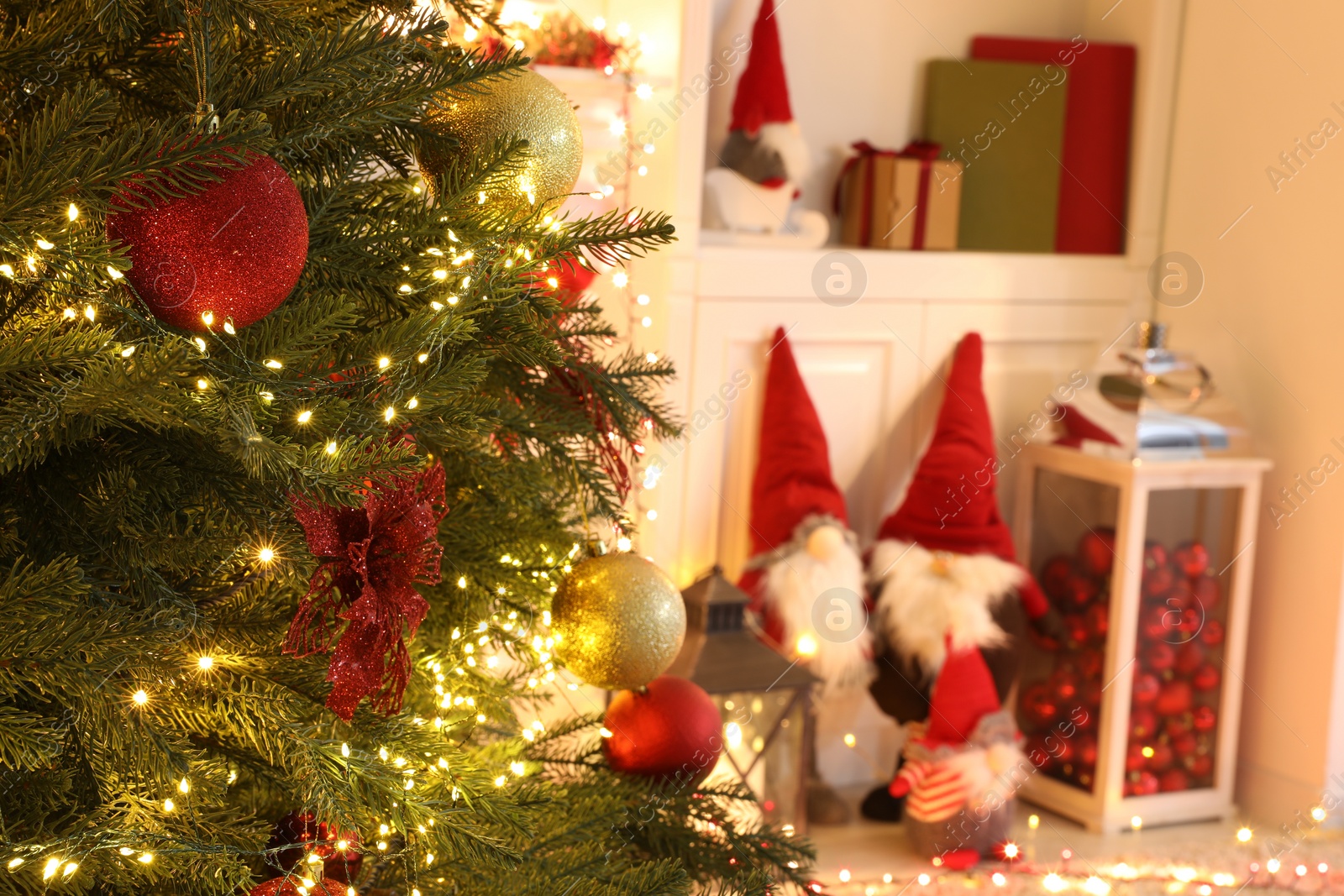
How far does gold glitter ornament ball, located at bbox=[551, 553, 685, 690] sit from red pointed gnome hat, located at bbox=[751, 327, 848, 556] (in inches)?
39.5

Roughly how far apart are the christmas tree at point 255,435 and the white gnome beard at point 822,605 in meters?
0.93

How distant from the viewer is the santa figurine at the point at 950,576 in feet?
5.95

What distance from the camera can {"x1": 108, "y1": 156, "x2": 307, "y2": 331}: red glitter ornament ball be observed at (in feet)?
1.74

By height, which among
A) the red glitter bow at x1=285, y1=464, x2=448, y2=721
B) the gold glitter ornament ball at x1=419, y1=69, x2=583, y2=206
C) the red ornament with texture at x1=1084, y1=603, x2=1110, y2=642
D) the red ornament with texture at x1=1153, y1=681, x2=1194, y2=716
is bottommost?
the red ornament with texture at x1=1153, y1=681, x2=1194, y2=716

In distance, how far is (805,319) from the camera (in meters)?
1.94

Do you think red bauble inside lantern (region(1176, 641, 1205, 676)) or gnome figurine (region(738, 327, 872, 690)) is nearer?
gnome figurine (region(738, 327, 872, 690))

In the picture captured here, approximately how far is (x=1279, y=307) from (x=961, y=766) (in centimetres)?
95

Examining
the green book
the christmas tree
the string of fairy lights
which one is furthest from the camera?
the green book

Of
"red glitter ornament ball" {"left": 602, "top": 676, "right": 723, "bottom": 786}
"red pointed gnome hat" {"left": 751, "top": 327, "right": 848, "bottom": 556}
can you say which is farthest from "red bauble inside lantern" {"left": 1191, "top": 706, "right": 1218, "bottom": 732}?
"red glitter ornament ball" {"left": 602, "top": 676, "right": 723, "bottom": 786}

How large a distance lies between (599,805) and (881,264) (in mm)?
1336

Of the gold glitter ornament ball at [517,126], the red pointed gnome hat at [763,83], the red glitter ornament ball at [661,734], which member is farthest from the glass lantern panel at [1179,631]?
the gold glitter ornament ball at [517,126]

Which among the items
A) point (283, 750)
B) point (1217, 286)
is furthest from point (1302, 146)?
point (283, 750)

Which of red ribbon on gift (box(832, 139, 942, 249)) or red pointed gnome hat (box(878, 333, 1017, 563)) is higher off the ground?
red ribbon on gift (box(832, 139, 942, 249))

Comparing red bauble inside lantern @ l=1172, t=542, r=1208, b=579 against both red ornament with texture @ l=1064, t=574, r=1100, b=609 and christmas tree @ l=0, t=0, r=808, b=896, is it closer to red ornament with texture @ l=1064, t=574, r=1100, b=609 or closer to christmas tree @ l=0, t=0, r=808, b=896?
red ornament with texture @ l=1064, t=574, r=1100, b=609
